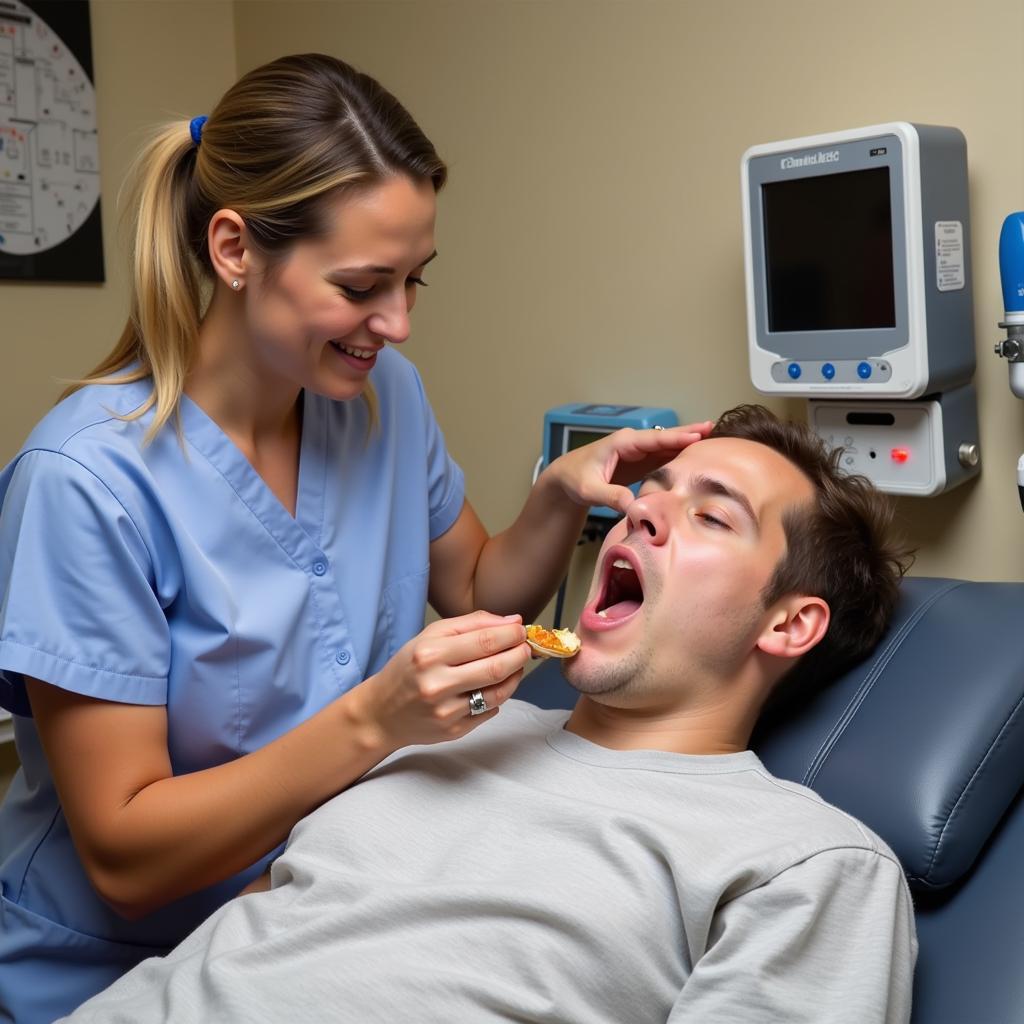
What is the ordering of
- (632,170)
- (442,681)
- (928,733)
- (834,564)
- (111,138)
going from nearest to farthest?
(442,681) → (928,733) → (834,564) → (632,170) → (111,138)

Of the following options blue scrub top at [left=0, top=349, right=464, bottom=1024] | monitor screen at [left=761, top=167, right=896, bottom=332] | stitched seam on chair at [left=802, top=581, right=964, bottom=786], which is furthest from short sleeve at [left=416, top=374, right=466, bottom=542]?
stitched seam on chair at [left=802, top=581, right=964, bottom=786]

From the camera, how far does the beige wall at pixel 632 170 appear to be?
1670 millimetres

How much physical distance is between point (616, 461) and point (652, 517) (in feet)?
0.63

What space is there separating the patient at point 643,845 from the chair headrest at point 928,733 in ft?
0.16

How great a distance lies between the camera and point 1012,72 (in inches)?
62.4

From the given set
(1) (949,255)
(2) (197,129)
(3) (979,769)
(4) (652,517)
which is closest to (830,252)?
(1) (949,255)

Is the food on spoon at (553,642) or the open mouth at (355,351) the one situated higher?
the open mouth at (355,351)

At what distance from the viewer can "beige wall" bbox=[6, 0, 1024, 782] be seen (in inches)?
66.1

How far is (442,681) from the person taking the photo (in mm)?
1177

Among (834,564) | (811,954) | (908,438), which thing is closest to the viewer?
(811,954)

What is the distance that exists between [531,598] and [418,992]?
0.72 meters

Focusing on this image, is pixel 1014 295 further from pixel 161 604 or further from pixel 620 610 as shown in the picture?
pixel 161 604

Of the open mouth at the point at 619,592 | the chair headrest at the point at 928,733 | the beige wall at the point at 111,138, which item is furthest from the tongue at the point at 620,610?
the beige wall at the point at 111,138

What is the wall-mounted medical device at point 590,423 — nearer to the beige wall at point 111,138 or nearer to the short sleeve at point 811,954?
the short sleeve at point 811,954
